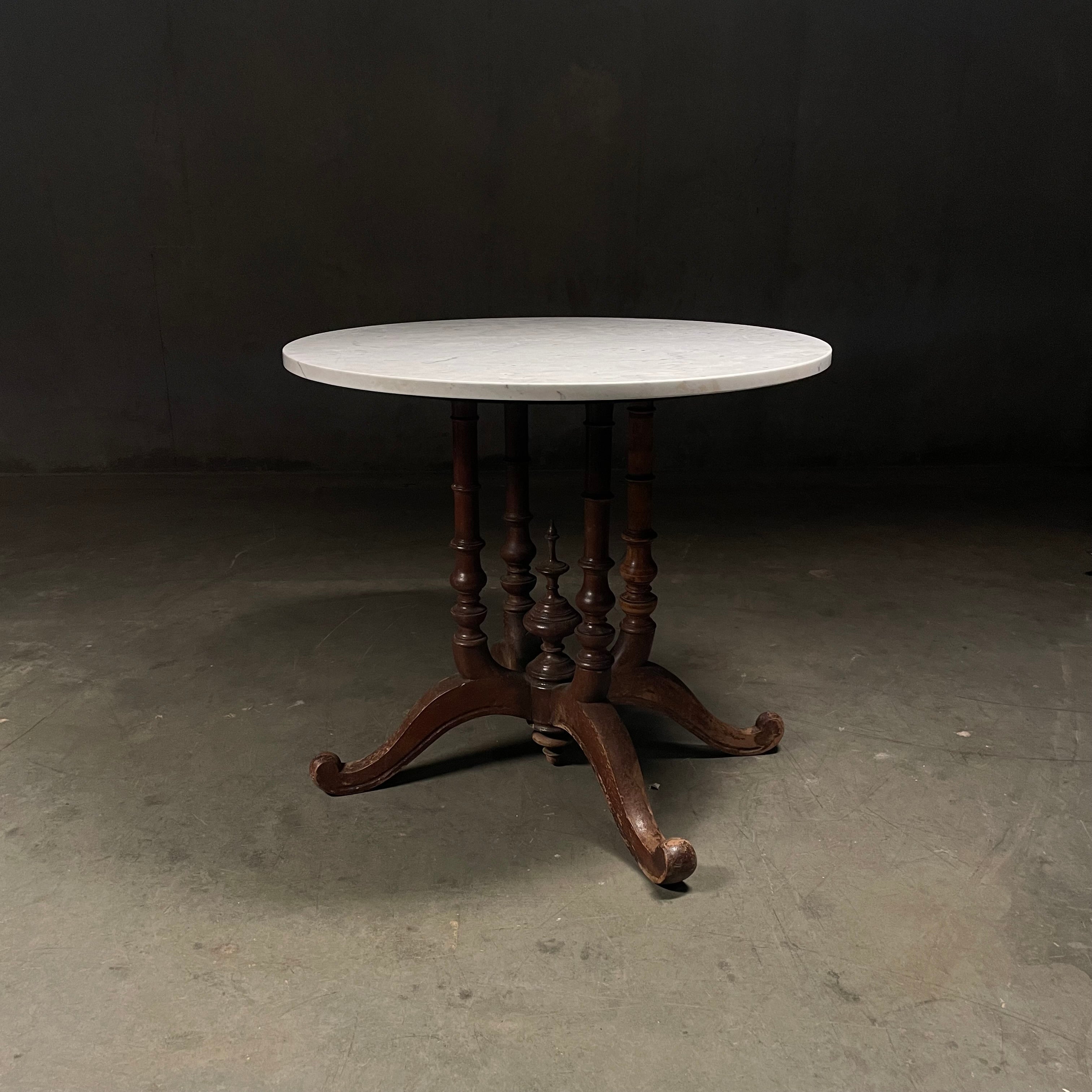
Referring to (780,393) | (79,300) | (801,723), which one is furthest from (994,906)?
(79,300)

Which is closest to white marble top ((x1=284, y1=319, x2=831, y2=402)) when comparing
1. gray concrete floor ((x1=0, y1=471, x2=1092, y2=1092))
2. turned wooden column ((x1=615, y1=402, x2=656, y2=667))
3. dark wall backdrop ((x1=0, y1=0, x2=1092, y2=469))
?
turned wooden column ((x1=615, y1=402, x2=656, y2=667))

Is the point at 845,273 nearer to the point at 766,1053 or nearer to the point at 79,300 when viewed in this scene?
the point at 79,300

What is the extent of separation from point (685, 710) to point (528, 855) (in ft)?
1.61

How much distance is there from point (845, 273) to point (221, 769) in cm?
362

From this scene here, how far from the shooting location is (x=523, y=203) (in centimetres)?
448

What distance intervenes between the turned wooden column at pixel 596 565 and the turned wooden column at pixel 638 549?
5cm

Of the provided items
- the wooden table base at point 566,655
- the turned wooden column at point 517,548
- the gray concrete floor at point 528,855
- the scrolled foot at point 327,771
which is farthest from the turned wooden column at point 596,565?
the scrolled foot at point 327,771

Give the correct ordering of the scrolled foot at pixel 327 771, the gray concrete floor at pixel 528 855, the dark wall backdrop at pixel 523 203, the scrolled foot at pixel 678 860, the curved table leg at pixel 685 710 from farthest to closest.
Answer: the dark wall backdrop at pixel 523 203 < the curved table leg at pixel 685 710 < the scrolled foot at pixel 327 771 < the scrolled foot at pixel 678 860 < the gray concrete floor at pixel 528 855

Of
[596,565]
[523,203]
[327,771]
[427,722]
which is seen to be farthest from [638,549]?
[523,203]

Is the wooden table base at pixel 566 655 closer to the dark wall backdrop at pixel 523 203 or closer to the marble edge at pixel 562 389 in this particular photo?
the marble edge at pixel 562 389

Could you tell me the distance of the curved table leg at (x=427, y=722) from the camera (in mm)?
2025

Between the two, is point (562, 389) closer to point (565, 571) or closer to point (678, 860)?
point (565, 571)

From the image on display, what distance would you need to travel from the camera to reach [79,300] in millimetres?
4449

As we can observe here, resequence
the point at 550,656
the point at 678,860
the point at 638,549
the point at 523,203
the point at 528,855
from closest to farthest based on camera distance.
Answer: the point at 678,860
the point at 528,855
the point at 638,549
the point at 550,656
the point at 523,203
